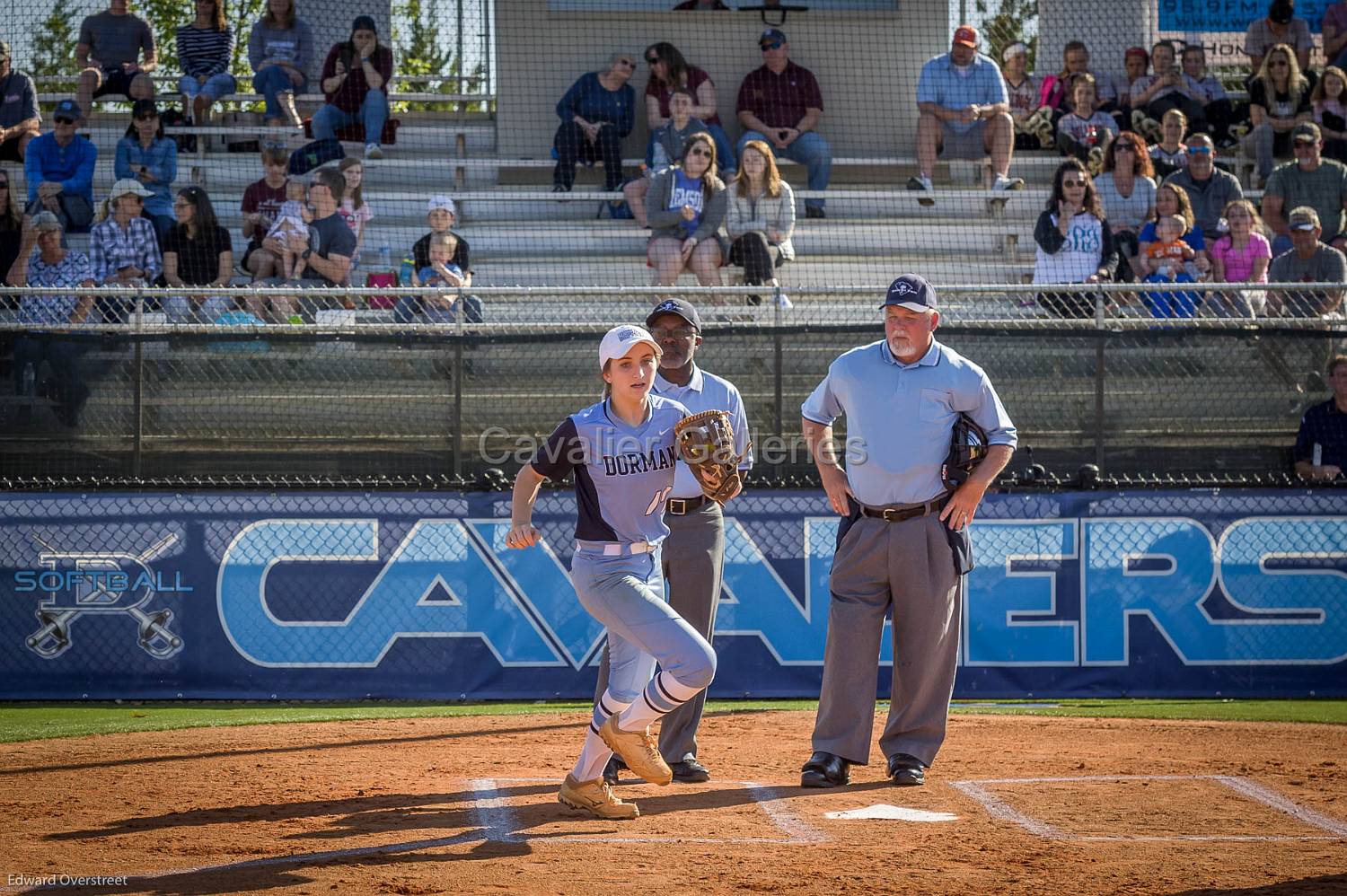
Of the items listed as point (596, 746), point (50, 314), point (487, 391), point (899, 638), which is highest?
point (50, 314)

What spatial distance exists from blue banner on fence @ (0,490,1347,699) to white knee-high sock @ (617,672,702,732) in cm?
395

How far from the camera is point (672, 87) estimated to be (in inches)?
578

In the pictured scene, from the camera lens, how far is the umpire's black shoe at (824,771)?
648cm

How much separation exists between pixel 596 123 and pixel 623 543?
9.72 meters

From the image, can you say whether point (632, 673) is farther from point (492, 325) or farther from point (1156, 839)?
point (492, 325)

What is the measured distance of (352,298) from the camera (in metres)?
10.5

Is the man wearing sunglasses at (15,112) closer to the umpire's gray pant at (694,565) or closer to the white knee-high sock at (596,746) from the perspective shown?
the umpire's gray pant at (694,565)

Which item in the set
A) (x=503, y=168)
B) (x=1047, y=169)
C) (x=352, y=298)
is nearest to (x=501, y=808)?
(x=352, y=298)

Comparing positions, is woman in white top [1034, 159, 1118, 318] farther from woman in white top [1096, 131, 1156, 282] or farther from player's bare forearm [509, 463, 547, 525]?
player's bare forearm [509, 463, 547, 525]

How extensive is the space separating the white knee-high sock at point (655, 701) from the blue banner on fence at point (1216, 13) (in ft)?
48.1

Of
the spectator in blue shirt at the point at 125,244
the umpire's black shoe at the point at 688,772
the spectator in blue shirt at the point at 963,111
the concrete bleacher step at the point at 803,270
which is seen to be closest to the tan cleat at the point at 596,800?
the umpire's black shoe at the point at 688,772

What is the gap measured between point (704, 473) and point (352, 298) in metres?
5.48

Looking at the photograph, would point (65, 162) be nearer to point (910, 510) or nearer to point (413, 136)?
point (413, 136)

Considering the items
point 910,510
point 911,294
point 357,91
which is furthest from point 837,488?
point 357,91
